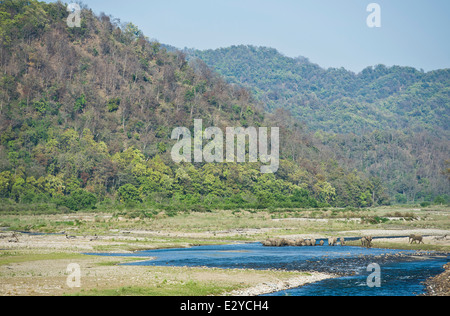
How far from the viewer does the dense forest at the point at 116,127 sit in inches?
4722

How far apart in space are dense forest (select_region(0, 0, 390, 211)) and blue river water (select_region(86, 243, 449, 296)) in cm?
5333

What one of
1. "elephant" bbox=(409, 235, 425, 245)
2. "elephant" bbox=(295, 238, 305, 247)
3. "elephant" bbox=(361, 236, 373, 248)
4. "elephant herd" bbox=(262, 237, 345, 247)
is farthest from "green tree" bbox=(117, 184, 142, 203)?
"elephant" bbox=(409, 235, 425, 245)

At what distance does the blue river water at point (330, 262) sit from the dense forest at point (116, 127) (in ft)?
175

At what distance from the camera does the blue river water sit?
1231 inches

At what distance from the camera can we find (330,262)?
42.9 metres

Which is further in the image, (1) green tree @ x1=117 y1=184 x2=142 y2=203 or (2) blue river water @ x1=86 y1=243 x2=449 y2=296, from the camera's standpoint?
(1) green tree @ x1=117 y1=184 x2=142 y2=203

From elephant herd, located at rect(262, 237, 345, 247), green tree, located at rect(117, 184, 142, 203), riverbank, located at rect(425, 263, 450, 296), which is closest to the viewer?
riverbank, located at rect(425, 263, 450, 296)

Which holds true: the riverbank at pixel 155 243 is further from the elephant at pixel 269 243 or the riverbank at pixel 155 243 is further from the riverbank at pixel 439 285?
the riverbank at pixel 439 285

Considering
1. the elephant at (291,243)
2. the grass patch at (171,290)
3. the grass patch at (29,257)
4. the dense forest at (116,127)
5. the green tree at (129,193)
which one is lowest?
the elephant at (291,243)

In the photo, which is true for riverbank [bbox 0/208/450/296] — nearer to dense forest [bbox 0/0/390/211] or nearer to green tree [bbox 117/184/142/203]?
dense forest [bbox 0/0/390/211]

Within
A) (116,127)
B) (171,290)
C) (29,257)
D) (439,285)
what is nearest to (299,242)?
(439,285)

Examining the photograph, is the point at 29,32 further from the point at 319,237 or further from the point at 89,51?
the point at 319,237

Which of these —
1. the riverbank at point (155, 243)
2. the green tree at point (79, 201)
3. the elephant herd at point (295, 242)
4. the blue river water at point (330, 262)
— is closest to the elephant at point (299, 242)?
the elephant herd at point (295, 242)

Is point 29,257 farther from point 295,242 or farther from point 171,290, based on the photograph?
point 295,242
